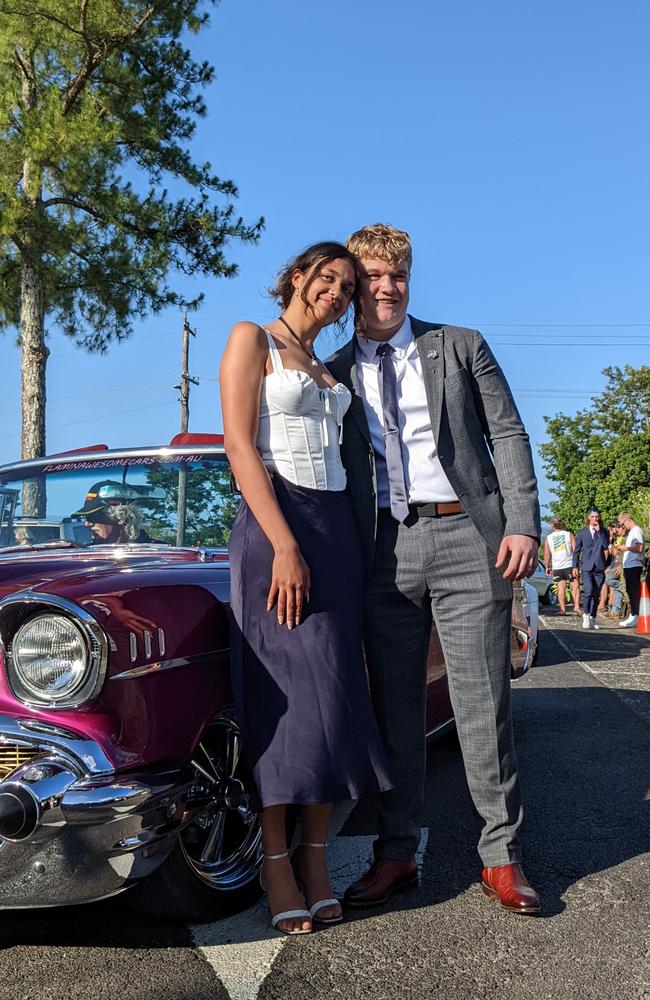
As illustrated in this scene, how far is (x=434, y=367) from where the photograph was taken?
3.09m

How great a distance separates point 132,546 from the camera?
361 cm

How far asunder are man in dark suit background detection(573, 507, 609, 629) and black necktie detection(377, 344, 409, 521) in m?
10.6

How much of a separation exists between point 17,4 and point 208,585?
432 inches

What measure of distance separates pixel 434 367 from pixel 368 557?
23.6 inches

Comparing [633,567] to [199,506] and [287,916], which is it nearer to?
[199,506]

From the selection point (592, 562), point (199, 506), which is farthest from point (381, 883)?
point (592, 562)

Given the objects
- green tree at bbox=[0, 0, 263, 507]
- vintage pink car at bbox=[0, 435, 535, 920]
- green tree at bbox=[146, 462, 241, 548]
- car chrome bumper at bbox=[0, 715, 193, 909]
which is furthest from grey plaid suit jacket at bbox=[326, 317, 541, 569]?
green tree at bbox=[0, 0, 263, 507]

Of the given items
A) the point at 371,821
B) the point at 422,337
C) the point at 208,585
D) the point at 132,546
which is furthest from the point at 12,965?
the point at 422,337

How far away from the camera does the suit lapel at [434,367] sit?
3055 mm

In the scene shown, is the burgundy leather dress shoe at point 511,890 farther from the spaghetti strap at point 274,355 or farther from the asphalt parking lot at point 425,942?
the spaghetti strap at point 274,355

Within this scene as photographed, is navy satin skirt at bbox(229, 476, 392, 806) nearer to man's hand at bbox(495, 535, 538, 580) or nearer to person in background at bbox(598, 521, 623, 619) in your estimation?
man's hand at bbox(495, 535, 538, 580)

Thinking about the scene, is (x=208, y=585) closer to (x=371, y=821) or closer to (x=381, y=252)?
(x=381, y=252)

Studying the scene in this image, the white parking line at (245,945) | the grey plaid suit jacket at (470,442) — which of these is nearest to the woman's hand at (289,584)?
the grey plaid suit jacket at (470,442)

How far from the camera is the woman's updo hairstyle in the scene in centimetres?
300
